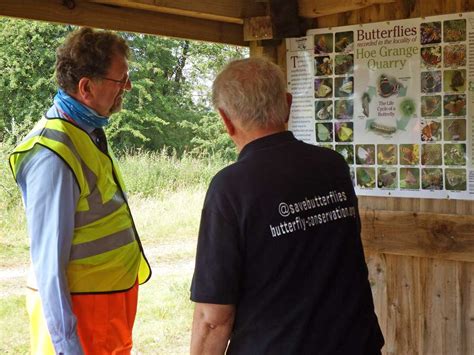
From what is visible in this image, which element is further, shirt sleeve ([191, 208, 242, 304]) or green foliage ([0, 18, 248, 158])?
green foliage ([0, 18, 248, 158])

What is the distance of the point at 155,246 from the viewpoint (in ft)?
28.7

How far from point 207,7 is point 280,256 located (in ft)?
6.39

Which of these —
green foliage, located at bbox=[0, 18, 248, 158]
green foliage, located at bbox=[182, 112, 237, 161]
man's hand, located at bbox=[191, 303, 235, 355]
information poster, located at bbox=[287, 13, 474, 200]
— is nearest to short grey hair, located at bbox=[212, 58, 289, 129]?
man's hand, located at bbox=[191, 303, 235, 355]

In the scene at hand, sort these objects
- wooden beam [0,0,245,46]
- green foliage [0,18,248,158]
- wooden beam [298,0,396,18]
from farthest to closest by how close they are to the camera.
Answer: green foliage [0,18,248,158]
wooden beam [298,0,396,18]
wooden beam [0,0,245,46]

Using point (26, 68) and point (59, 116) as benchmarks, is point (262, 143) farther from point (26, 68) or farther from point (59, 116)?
point (26, 68)

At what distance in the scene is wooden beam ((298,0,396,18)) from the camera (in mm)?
3138

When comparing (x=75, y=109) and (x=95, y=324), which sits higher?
(x=75, y=109)

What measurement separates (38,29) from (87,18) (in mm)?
11337

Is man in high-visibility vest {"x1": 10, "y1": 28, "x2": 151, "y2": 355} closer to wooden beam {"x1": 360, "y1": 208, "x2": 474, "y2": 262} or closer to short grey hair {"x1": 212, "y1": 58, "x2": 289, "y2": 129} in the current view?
short grey hair {"x1": 212, "y1": 58, "x2": 289, "y2": 129}

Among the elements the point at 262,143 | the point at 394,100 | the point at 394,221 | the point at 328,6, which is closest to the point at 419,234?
the point at 394,221

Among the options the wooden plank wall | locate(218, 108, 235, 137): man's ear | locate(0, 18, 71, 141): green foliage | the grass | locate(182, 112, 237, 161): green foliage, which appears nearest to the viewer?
locate(218, 108, 235, 137): man's ear

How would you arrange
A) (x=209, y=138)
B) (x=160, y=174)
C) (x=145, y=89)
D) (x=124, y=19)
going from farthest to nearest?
(x=209, y=138) → (x=145, y=89) → (x=160, y=174) → (x=124, y=19)

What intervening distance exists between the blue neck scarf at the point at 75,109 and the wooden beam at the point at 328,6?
1.58 metres

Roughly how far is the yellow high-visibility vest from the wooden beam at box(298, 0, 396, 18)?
62.0 inches
